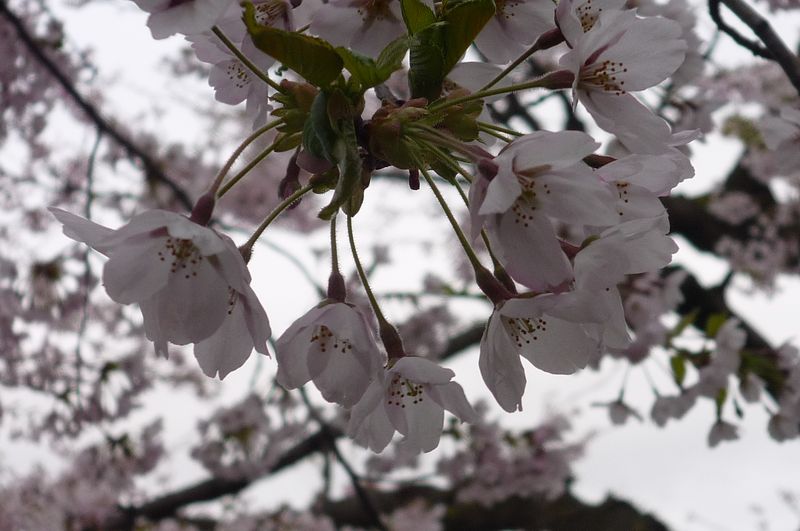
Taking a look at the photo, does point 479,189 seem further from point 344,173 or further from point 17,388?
point 17,388

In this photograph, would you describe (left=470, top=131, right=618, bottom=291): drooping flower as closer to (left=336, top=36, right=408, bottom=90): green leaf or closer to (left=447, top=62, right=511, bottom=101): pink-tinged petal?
(left=336, top=36, right=408, bottom=90): green leaf

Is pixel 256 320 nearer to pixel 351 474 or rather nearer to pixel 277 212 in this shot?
pixel 277 212

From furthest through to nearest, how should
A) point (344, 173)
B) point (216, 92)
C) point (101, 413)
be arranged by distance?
point (101, 413) < point (216, 92) < point (344, 173)

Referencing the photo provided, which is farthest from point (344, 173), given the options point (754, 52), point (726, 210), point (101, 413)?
point (726, 210)

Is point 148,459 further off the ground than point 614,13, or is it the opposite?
point 148,459

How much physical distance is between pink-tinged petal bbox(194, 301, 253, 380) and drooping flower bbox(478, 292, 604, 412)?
11.6 inches

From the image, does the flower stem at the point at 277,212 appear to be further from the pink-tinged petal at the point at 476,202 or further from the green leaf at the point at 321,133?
the pink-tinged petal at the point at 476,202

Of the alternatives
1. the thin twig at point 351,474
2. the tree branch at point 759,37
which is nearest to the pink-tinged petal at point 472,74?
the tree branch at point 759,37

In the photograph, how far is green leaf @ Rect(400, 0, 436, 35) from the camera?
748 mm

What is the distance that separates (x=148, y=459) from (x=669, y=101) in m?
3.76

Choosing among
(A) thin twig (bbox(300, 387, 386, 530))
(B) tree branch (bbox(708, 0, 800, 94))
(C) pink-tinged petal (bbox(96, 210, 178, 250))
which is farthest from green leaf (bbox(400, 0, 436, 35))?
(A) thin twig (bbox(300, 387, 386, 530))

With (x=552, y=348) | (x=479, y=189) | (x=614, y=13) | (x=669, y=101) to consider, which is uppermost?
(x=669, y=101)

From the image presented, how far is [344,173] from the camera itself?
68 centimetres

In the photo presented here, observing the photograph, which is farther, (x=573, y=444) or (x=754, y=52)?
(x=573, y=444)
